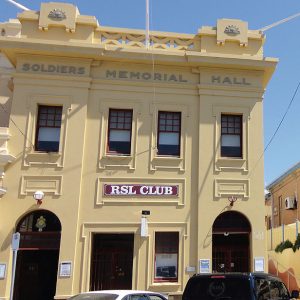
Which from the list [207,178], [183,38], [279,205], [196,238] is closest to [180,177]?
[207,178]

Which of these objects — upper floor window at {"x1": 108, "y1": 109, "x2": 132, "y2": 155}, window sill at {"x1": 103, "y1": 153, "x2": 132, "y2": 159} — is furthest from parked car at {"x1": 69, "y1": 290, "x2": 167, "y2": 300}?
upper floor window at {"x1": 108, "y1": 109, "x2": 132, "y2": 155}

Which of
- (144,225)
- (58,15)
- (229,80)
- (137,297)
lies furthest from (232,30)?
(137,297)

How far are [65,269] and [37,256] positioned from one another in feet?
6.94

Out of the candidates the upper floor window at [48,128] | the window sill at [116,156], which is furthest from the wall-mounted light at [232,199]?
the upper floor window at [48,128]

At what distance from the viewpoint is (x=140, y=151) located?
16.9 metres

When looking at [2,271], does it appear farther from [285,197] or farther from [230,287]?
[285,197]

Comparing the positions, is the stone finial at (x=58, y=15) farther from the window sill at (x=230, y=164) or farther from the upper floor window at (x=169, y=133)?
the window sill at (x=230, y=164)

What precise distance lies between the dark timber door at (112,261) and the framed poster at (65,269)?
93 centimetres

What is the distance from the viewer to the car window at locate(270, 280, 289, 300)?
9734 millimetres

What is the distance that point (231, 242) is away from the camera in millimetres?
16922

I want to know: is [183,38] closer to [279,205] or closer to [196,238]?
[196,238]

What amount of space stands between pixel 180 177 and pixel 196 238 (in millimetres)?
2314

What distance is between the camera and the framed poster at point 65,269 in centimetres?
1545

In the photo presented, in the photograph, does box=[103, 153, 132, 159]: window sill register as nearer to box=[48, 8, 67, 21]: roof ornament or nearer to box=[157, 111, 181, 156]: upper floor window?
box=[157, 111, 181, 156]: upper floor window
